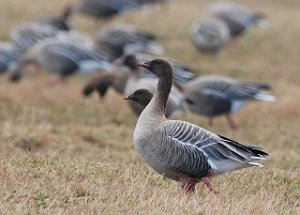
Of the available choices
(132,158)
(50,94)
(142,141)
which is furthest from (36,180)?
(50,94)

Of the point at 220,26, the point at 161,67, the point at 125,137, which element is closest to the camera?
the point at 161,67

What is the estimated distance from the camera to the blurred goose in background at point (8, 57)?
18.9 meters

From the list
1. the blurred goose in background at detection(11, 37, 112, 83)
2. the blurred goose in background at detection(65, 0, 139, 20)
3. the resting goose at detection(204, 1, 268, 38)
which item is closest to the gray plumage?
the blurred goose in background at detection(11, 37, 112, 83)

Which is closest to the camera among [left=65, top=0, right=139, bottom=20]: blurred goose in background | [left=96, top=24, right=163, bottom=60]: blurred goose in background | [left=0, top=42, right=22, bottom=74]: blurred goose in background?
[left=0, top=42, right=22, bottom=74]: blurred goose in background

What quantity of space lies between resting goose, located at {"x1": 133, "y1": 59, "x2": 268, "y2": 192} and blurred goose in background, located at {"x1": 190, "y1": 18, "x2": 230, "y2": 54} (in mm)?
13707

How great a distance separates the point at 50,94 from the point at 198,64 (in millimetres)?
5570

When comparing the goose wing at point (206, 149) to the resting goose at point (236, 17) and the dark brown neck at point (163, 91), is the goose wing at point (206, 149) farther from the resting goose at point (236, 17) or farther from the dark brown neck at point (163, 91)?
the resting goose at point (236, 17)

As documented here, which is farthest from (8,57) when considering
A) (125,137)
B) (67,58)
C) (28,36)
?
Answer: (125,137)

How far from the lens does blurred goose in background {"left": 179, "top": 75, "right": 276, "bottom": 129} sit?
1483 centimetres

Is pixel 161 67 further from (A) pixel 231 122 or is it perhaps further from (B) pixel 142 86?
(A) pixel 231 122

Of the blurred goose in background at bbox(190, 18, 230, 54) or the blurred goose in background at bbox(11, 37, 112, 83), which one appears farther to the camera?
the blurred goose in background at bbox(190, 18, 230, 54)

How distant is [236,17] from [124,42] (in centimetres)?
476

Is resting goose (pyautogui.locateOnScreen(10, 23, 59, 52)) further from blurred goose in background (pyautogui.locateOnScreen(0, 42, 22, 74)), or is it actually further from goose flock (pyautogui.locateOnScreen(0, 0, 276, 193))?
blurred goose in background (pyautogui.locateOnScreen(0, 42, 22, 74))

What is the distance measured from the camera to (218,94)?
14.9m
